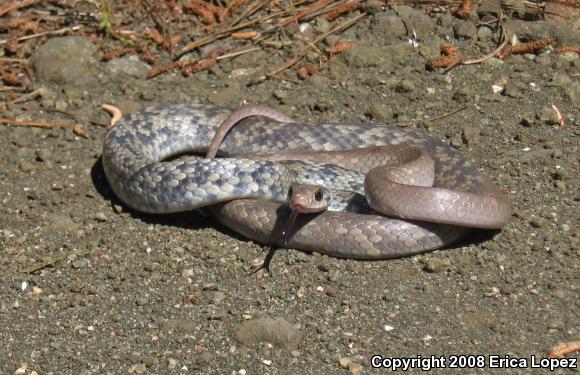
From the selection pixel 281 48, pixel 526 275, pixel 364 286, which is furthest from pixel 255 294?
pixel 281 48

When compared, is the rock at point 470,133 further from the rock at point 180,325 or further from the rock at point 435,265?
the rock at point 180,325

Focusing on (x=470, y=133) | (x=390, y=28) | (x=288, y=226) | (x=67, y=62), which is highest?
(x=67, y=62)

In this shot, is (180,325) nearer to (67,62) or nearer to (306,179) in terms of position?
(306,179)

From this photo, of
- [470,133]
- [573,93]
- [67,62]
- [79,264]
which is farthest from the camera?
[67,62]

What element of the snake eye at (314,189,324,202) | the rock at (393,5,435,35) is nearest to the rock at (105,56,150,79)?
the rock at (393,5,435,35)

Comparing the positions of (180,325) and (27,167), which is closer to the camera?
(180,325)

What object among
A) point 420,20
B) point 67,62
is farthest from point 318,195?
point 67,62
